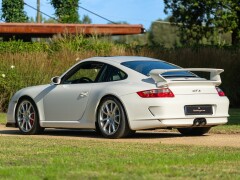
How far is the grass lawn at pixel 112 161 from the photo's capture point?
9.17 meters

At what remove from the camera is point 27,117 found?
16.4 m

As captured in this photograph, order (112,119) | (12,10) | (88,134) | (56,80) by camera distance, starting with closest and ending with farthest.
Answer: (112,119)
(56,80)
(88,134)
(12,10)

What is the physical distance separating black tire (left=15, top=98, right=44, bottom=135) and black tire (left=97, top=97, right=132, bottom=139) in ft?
5.64

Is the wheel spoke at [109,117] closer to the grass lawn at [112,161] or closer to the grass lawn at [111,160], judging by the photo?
the grass lawn at [111,160]

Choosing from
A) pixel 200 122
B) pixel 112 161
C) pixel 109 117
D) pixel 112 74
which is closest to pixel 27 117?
pixel 112 74

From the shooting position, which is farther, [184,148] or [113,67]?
[113,67]

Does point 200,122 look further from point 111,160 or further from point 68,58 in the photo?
point 68,58

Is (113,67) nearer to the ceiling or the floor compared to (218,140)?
→ nearer to the ceiling

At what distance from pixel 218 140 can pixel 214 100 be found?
0.80 m

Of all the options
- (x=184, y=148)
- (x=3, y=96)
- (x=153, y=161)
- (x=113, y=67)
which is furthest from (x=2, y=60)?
(x=153, y=161)

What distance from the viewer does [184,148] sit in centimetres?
1251

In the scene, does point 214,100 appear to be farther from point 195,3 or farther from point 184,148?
point 195,3

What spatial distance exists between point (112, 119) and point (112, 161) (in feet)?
13.8

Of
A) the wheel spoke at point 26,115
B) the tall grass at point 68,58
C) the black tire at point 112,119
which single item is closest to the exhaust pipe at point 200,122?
the black tire at point 112,119
